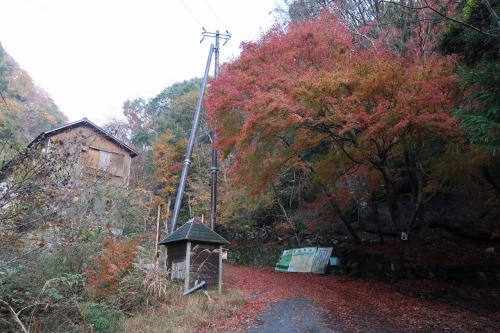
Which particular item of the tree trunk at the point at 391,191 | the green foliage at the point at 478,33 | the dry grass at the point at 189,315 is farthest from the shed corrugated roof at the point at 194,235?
the green foliage at the point at 478,33

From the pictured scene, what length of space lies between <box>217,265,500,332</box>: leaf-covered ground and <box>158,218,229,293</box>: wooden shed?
126cm

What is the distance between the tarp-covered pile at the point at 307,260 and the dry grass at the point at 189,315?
612 centimetres

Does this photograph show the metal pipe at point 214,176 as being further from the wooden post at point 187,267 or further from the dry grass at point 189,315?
the dry grass at point 189,315

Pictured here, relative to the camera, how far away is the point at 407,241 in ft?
33.9

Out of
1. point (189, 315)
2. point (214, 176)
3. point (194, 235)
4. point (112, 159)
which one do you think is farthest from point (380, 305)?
point (112, 159)

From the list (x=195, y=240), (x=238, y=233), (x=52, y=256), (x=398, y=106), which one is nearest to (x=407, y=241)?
(x=398, y=106)

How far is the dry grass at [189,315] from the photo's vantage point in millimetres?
6027

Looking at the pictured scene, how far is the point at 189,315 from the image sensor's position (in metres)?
6.75

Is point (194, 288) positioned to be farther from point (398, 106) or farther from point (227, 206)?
point (227, 206)

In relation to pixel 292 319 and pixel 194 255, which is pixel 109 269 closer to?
pixel 194 255

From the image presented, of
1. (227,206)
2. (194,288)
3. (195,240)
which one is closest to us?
(194,288)

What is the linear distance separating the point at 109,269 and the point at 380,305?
6.26m

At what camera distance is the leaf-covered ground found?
6520 mm

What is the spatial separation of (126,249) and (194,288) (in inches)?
76.6
